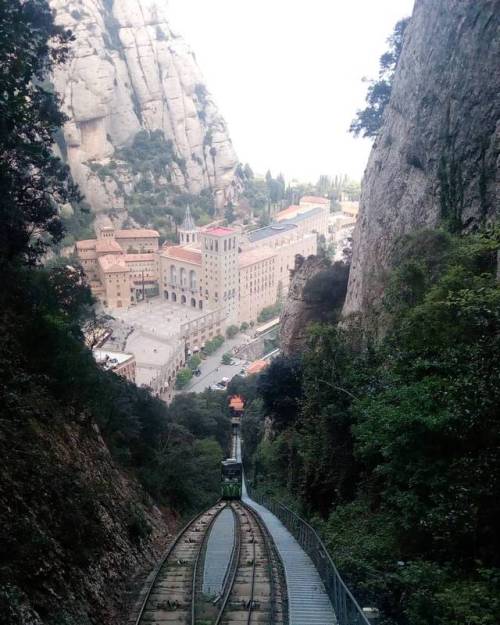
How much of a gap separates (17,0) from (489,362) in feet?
38.4

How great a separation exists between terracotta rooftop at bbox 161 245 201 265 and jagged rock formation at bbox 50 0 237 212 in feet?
55.0

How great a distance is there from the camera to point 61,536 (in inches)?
307

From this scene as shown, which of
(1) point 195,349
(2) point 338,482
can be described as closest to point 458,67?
(2) point 338,482

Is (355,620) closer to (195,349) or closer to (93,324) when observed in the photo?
(93,324)

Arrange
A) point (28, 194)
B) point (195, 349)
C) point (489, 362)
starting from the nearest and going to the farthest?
point (489, 362), point (28, 194), point (195, 349)

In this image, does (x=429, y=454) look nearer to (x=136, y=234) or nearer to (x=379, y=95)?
(x=379, y=95)

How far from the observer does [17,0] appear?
1223 cm

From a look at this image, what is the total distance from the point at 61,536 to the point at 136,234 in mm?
82154

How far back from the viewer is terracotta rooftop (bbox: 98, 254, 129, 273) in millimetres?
74938

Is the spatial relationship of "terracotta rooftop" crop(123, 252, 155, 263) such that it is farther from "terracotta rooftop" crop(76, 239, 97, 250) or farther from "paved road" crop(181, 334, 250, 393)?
"paved road" crop(181, 334, 250, 393)

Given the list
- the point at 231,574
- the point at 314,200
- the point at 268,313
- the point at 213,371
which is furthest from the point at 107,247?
the point at 231,574

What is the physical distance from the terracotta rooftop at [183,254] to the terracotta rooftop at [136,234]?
549cm

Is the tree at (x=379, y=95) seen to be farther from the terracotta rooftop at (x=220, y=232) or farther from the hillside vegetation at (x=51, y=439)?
the terracotta rooftop at (x=220, y=232)

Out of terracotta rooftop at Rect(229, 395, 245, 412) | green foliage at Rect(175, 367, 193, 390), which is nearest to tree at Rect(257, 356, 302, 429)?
terracotta rooftop at Rect(229, 395, 245, 412)
